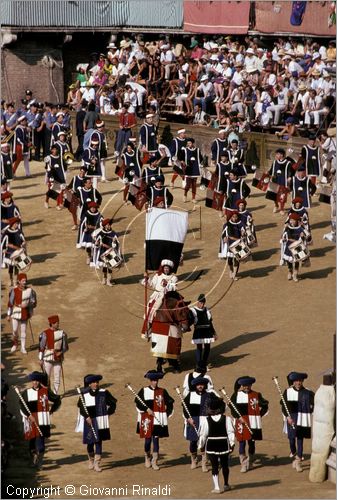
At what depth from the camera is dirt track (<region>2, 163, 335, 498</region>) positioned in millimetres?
28219

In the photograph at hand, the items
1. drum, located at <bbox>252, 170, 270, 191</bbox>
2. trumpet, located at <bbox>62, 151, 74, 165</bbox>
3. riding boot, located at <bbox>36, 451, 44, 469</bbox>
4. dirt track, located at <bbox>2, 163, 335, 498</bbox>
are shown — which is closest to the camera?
dirt track, located at <bbox>2, 163, 335, 498</bbox>

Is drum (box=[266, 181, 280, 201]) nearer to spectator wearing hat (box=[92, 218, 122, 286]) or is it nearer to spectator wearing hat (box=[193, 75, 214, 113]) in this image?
spectator wearing hat (box=[92, 218, 122, 286])

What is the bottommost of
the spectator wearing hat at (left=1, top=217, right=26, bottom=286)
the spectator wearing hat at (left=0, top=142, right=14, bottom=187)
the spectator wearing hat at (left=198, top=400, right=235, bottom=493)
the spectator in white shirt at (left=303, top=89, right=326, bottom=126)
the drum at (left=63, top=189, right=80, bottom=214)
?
the spectator wearing hat at (left=198, top=400, right=235, bottom=493)

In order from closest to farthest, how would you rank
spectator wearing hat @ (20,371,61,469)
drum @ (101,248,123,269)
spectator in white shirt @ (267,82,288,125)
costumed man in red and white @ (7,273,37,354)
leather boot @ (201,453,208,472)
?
leather boot @ (201,453,208,472) → spectator wearing hat @ (20,371,61,469) → costumed man in red and white @ (7,273,37,354) → drum @ (101,248,123,269) → spectator in white shirt @ (267,82,288,125)

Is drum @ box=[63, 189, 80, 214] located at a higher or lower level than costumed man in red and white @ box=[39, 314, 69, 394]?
higher

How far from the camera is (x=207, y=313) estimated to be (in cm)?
3325

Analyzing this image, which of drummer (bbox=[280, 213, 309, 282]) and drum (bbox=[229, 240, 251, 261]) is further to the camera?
drum (bbox=[229, 240, 251, 261])

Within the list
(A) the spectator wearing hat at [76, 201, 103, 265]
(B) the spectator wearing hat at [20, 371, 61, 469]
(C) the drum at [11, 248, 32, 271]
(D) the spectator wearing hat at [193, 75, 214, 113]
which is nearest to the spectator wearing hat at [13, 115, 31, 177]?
(D) the spectator wearing hat at [193, 75, 214, 113]

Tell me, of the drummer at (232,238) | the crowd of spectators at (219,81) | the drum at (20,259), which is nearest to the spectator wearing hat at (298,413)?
the drummer at (232,238)

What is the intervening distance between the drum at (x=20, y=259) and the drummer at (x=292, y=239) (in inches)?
213

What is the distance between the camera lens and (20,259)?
3828 cm

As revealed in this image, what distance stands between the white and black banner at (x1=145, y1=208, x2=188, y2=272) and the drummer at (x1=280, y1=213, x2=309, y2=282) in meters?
2.14

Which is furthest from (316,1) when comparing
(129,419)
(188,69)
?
(129,419)

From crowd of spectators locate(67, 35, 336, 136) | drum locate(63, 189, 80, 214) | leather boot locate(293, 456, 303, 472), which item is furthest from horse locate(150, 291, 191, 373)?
crowd of spectators locate(67, 35, 336, 136)
